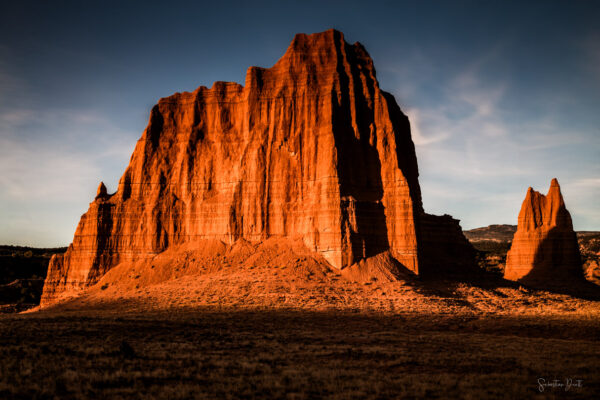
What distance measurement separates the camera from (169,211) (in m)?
56.0

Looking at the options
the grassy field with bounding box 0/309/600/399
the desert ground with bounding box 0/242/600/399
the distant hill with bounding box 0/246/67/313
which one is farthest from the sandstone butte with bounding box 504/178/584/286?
the distant hill with bounding box 0/246/67/313

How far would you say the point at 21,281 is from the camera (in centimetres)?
8244

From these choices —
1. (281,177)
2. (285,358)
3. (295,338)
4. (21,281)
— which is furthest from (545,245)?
(21,281)

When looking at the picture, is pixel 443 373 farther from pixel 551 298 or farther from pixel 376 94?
pixel 376 94

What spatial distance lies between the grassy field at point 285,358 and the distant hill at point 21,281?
45.0 metres

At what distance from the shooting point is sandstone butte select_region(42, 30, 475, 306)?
5025cm

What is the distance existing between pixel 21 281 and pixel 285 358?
7536 cm

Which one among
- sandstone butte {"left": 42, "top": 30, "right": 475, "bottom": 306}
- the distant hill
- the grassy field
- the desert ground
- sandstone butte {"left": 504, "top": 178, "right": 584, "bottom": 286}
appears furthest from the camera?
the distant hill

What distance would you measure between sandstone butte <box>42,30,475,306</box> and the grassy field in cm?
1667

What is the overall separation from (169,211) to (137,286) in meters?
9.44

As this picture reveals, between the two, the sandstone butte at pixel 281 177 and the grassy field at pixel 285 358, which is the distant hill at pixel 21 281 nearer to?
the sandstone butte at pixel 281 177

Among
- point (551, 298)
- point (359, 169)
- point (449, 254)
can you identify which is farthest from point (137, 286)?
point (551, 298)

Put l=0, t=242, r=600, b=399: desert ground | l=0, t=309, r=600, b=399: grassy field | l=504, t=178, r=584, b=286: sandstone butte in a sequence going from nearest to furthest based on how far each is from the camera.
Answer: l=0, t=309, r=600, b=399: grassy field → l=0, t=242, r=600, b=399: desert ground → l=504, t=178, r=584, b=286: sandstone butte

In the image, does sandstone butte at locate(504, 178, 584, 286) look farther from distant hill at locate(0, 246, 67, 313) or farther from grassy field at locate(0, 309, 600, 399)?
distant hill at locate(0, 246, 67, 313)
